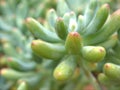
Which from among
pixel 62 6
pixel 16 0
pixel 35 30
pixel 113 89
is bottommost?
pixel 113 89

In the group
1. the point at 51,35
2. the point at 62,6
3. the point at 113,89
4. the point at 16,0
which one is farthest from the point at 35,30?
the point at 16,0

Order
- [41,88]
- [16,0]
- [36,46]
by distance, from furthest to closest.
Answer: [16,0], [41,88], [36,46]

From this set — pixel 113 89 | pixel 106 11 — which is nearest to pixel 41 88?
pixel 113 89

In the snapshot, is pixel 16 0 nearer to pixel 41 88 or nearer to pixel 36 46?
pixel 41 88

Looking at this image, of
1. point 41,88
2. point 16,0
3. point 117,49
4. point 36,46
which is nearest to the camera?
point 36,46

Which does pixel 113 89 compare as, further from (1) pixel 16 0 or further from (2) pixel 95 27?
(1) pixel 16 0

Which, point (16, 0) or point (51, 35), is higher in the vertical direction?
point (16, 0)

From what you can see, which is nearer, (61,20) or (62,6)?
(61,20)
